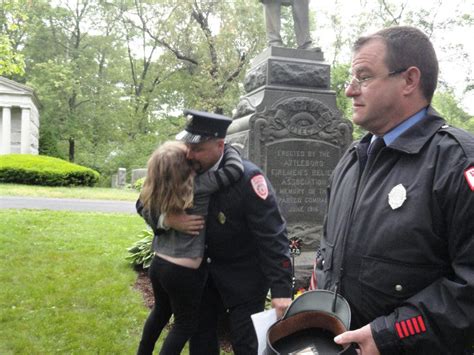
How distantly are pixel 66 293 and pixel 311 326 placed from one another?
4.74m

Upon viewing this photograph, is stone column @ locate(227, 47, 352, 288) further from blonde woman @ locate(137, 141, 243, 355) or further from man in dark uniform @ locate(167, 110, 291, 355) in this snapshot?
blonde woman @ locate(137, 141, 243, 355)

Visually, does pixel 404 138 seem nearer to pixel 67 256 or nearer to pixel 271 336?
pixel 271 336

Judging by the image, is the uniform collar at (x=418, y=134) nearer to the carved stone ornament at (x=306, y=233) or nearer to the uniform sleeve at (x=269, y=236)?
the uniform sleeve at (x=269, y=236)

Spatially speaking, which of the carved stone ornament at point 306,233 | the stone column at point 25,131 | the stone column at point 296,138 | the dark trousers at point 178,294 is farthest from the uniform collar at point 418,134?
the stone column at point 25,131

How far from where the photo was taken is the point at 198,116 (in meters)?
3.02

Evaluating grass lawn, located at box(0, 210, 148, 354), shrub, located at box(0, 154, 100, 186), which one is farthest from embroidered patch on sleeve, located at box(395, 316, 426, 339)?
shrub, located at box(0, 154, 100, 186)

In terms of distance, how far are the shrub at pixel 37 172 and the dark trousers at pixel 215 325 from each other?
2010 cm

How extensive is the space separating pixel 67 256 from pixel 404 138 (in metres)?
Answer: 6.88

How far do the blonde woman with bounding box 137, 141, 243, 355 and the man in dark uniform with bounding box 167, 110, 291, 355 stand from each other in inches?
2.8

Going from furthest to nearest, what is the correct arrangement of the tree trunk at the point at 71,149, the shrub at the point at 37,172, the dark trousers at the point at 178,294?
the tree trunk at the point at 71,149, the shrub at the point at 37,172, the dark trousers at the point at 178,294

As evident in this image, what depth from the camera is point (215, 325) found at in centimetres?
354

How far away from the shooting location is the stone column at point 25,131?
3002 cm

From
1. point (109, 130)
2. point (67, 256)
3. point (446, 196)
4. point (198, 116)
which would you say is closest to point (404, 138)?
point (446, 196)

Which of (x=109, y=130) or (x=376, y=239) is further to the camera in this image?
(x=109, y=130)
